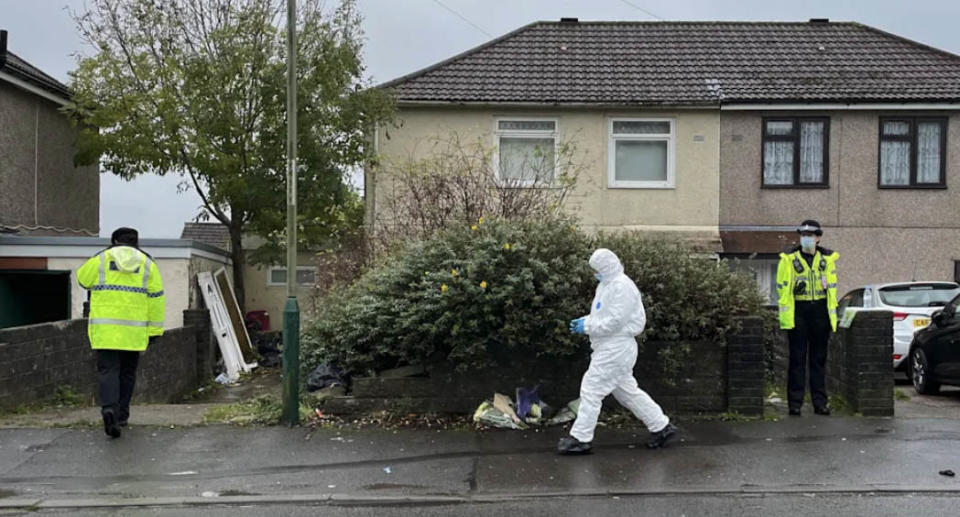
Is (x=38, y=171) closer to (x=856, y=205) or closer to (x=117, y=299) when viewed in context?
(x=117, y=299)

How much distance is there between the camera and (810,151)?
19.0m

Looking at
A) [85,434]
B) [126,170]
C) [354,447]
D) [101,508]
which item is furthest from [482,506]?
[126,170]

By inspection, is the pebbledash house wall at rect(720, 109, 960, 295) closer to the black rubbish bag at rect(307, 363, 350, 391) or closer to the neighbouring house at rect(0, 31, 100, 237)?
the black rubbish bag at rect(307, 363, 350, 391)

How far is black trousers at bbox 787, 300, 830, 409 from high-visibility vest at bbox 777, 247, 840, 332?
6 centimetres

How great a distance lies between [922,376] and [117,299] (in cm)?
908

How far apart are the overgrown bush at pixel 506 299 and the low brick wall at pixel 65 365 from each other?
2072 millimetres

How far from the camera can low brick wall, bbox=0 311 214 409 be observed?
9281 mm

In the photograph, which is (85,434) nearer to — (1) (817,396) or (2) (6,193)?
(1) (817,396)

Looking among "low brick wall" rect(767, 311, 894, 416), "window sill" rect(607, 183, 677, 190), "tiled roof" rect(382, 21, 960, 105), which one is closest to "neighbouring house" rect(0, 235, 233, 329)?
"tiled roof" rect(382, 21, 960, 105)

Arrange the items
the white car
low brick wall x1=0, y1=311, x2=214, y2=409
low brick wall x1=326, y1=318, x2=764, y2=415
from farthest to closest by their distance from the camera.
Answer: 1. the white car
2. low brick wall x1=0, y1=311, x2=214, y2=409
3. low brick wall x1=326, y1=318, x2=764, y2=415

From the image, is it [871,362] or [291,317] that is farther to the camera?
[871,362]

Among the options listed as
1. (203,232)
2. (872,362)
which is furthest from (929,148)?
(203,232)

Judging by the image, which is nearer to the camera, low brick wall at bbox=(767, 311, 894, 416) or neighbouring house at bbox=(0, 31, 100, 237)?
low brick wall at bbox=(767, 311, 894, 416)

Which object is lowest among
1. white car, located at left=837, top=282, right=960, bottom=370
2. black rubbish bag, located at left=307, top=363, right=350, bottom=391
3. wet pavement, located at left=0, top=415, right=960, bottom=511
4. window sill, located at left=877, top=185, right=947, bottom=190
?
wet pavement, located at left=0, top=415, right=960, bottom=511
